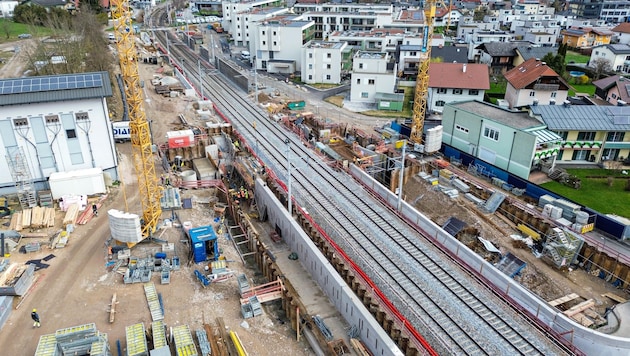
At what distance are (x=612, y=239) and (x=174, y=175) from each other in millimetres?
35799

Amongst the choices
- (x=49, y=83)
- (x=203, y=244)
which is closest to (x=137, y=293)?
(x=203, y=244)

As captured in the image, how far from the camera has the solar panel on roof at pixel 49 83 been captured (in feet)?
102

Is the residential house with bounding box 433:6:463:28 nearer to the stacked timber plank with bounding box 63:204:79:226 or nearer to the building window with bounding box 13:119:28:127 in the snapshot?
the building window with bounding box 13:119:28:127

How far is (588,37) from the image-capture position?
104125 millimetres

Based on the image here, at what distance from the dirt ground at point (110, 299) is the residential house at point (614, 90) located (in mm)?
54714

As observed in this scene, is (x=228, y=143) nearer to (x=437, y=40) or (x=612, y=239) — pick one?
(x=612, y=239)

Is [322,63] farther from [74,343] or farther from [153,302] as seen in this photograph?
[74,343]

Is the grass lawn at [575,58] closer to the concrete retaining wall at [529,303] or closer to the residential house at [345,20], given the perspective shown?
the residential house at [345,20]

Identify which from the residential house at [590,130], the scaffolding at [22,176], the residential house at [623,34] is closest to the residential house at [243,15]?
the residential house at [590,130]

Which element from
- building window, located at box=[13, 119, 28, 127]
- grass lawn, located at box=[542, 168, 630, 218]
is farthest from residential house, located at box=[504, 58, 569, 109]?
building window, located at box=[13, 119, 28, 127]

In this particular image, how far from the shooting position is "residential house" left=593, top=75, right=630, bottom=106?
56812 millimetres

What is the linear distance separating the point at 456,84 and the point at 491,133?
18252 millimetres

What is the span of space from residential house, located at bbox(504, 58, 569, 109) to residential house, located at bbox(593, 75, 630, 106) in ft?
22.9

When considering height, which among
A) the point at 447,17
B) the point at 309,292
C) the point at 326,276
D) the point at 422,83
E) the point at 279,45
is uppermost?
the point at 447,17
